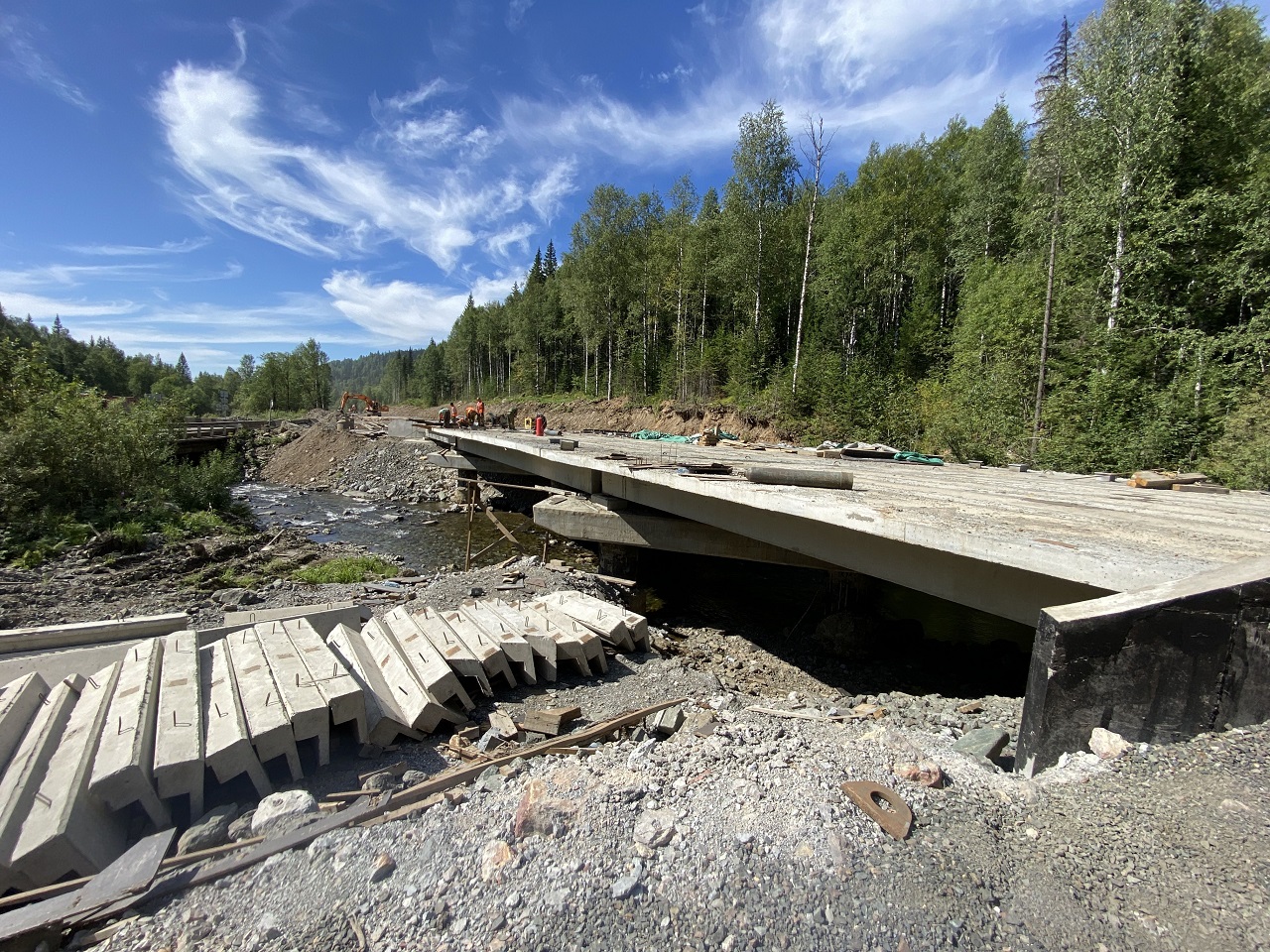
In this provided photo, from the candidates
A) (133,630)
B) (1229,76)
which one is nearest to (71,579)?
(133,630)

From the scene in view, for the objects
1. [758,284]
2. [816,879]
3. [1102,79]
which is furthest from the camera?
[758,284]

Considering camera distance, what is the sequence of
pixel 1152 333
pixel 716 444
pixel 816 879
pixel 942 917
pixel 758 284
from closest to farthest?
pixel 942 917
pixel 816 879
pixel 1152 333
pixel 716 444
pixel 758 284

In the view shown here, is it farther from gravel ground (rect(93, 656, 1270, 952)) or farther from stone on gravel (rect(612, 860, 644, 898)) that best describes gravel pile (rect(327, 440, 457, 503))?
stone on gravel (rect(612, 860, 644, 898))

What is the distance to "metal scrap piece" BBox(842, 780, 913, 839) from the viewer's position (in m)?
2.60

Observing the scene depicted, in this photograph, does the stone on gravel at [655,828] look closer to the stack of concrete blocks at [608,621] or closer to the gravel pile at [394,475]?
the stack of concrete blocks at [608,621]

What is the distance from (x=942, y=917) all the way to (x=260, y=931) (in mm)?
2964

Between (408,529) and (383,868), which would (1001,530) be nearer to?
(383,868)

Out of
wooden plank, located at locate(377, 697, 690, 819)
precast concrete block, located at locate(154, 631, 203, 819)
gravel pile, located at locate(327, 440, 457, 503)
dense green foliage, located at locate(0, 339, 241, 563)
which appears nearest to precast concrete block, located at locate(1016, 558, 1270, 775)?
wooden plank, located at locate(377, 697, 690, 819)

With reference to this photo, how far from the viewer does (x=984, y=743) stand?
3.52 metres

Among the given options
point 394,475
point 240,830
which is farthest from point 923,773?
point 394,475

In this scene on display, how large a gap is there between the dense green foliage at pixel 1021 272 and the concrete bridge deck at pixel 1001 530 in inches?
248

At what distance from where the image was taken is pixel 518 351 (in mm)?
61188

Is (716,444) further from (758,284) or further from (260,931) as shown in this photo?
(260,931)

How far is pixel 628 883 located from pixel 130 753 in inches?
120
